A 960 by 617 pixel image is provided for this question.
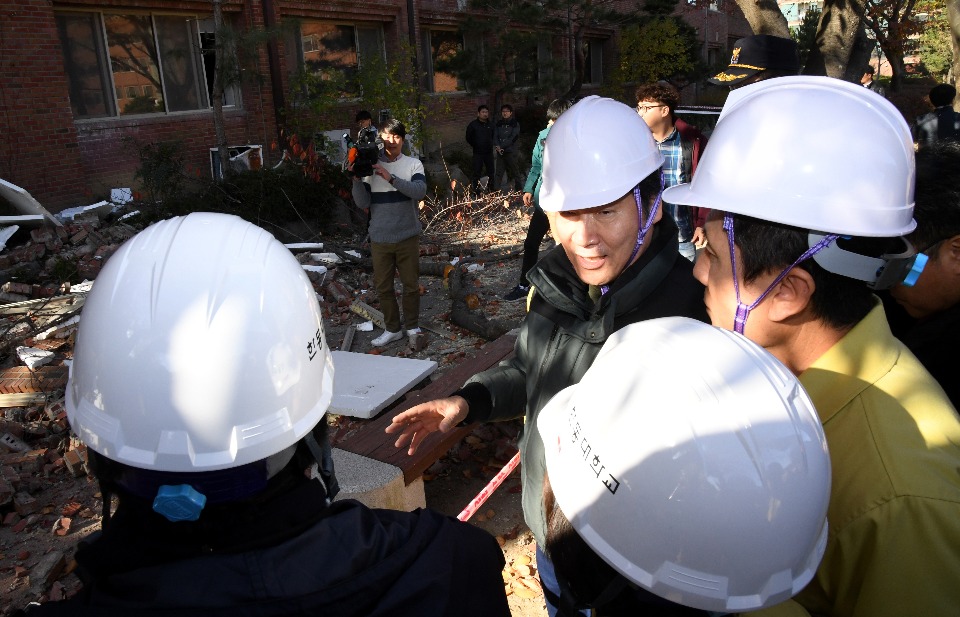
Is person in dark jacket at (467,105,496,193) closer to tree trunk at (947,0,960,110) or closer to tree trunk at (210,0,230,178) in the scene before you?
tree trunk at (210,0,230,178)

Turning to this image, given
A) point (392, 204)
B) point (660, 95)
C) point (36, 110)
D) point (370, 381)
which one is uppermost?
point (36, 110)

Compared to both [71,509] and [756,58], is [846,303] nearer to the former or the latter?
[756,58]

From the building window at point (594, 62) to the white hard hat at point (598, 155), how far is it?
2409 cm

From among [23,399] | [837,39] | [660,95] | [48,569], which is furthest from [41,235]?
[837,39]

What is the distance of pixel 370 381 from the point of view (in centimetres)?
474

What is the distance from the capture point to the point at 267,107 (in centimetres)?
1318

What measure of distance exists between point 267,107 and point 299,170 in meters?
A: 3.07

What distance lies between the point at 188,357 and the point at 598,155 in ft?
4.48

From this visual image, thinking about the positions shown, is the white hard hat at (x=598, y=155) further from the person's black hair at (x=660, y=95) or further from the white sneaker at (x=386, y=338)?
the white sneaker at (x=386, y=338)

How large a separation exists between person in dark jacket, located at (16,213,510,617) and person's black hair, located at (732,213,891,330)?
0.83 metres

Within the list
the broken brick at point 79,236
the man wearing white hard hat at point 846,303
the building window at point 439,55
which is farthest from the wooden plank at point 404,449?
the building window at point 439,55

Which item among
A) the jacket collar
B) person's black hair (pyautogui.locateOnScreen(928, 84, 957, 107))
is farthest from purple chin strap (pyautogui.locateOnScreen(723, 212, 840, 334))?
person's black hair (pyautogui.locateOnScreen(928, 84, 957, 107))

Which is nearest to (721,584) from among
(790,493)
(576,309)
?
(790,493)

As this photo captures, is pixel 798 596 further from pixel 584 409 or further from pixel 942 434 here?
pixel 584 409
